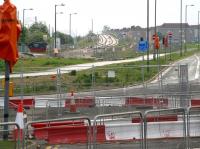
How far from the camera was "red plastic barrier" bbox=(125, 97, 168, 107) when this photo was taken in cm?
2495

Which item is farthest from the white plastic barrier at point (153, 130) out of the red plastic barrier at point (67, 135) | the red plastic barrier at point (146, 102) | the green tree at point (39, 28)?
the green tree at point (39, 28)

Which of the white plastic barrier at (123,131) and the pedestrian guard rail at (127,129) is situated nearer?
the pedestrian guard rail at (127,129)

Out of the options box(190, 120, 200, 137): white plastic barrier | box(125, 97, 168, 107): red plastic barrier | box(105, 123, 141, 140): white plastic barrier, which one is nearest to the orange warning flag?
box(105, 123, 141, 140): white plastic barrier

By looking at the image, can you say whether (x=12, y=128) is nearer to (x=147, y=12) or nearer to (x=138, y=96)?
(x=138, y=96)

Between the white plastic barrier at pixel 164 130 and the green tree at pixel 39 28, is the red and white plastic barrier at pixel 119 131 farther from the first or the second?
the green tree at pixel 39 28

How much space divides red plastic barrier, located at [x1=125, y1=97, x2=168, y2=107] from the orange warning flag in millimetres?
11214

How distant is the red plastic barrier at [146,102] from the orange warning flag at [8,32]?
11.2m

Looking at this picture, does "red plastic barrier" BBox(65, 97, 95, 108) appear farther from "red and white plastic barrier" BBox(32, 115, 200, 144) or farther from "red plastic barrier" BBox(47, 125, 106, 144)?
"red plastic barrier" BBox(47, 125, 106, 144)

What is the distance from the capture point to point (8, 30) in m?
14.2

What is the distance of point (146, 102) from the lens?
25.9 meters

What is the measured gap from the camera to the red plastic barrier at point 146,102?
2495 centimetres

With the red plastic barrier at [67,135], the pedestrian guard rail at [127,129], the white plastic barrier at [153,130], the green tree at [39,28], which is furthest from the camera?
the green tree at [39,28]

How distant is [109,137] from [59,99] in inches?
388

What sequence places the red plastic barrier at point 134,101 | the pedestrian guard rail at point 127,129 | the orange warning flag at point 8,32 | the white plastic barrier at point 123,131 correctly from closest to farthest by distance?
1. the pedestrian guard rail at point 127,129
2. the white plastic barrier at point 123,131
3. the orange warning flag at point 8,32
4. the red plastic barrier at point 134,101
